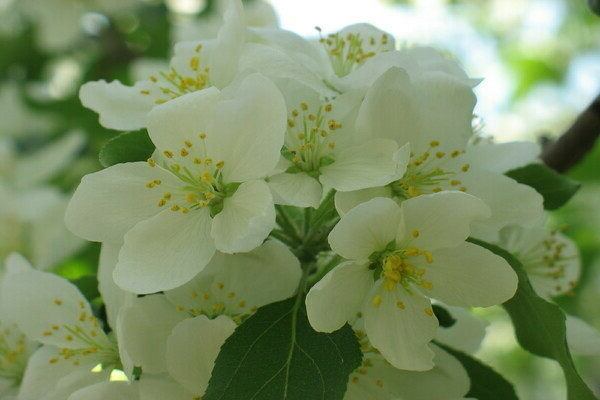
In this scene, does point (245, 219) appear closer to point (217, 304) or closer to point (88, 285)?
point (217, 304)

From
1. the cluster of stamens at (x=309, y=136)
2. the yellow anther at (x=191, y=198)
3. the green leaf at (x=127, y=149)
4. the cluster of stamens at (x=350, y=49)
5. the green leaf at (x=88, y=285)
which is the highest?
the cluster of stamens at (x=350, y=49)

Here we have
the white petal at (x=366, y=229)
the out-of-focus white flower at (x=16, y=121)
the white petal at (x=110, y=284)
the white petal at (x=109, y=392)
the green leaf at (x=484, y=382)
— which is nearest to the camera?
the white petal at (x=366, y=229)

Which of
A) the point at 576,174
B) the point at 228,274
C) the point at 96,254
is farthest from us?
the point at 576,174

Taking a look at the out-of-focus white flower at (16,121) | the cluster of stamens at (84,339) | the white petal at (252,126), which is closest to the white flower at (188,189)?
the white petal at (252,126)

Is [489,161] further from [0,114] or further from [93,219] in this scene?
[0,114]

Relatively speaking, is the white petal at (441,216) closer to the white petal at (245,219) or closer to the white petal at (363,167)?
the white petal at (363,167)

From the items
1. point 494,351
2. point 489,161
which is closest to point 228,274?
point 489,161
